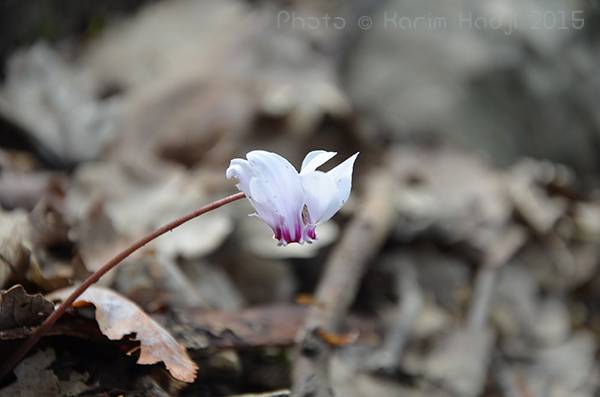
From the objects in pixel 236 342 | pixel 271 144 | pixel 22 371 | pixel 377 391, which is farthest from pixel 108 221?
pixel 271 144

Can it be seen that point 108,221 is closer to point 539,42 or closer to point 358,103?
point 358,103

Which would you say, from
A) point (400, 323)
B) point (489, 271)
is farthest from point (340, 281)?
point (489, 271)

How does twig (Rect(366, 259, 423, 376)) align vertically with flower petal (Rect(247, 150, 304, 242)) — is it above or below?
below

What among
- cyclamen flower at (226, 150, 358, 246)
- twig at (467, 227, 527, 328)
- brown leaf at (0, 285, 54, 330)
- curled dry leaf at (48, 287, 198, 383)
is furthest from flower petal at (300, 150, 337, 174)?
twig at (467, 227, 527, 328)

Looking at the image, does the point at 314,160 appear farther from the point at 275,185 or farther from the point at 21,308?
the point at 21,308

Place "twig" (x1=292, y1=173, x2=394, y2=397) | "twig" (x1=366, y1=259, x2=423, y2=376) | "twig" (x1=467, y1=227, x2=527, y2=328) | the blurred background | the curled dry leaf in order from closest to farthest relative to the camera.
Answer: the curled dry leaf → "twig" (x1=292, y1=173, x2=394, y2=397) → the blurred background → "twig" (x1=366, y1=259, x2=423, y2=376) → "twig" (x1=467, y1=227, x2=527, y2=328)

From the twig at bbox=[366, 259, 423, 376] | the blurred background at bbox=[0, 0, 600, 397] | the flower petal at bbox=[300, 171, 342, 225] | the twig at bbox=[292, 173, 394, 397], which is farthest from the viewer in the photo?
the twig at bbox=[366, 259, 423, 376]

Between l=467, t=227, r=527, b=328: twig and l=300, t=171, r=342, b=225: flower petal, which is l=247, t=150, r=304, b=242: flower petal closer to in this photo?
l=300, t=171, r=342, b=225: flower petal
